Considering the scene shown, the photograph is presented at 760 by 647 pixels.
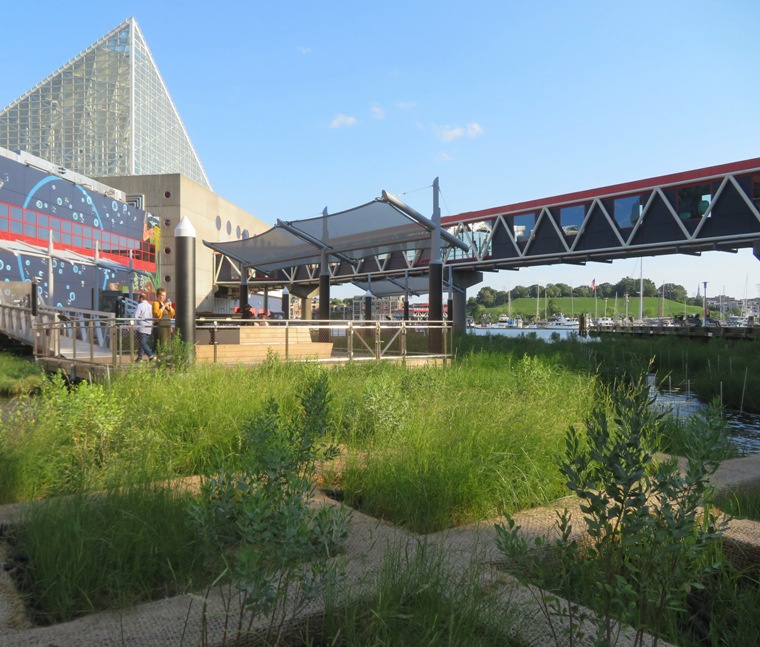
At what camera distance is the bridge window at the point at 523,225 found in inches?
1314

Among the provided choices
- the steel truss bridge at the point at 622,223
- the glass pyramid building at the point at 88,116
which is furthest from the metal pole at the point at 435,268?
the glass pyramid building at the point at 88,116

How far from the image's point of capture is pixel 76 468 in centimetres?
413

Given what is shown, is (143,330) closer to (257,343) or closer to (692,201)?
(257,343)

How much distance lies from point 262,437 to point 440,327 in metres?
12.2

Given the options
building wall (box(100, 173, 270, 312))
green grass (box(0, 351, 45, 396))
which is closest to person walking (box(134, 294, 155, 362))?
green grass (box(0, 351, 45, 396))

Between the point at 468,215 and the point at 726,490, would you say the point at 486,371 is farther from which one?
the point at 468,215

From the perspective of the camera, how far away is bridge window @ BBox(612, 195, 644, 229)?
28.6m

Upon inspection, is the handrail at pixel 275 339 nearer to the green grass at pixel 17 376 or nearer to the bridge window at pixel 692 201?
the green grass at pixel 17 376

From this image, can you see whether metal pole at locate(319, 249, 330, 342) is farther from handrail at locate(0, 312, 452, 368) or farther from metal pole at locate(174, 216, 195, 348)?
metal pole at locate(174, 216, 195, 348)

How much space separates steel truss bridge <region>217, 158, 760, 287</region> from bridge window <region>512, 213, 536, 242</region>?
0.19 feet

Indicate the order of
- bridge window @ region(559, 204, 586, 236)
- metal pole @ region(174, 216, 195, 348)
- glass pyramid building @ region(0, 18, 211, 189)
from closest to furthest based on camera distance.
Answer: metal pole @ region(174, 216, 195, 348)
bridge window @ region(559, 204, 586, 236)
glass pyramid building @ region(0, 18, 211, 189)

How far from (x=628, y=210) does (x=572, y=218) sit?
322cm

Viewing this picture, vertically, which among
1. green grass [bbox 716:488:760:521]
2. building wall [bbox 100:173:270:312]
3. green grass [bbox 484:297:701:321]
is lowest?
green grass [bbox 716:488:760:521]

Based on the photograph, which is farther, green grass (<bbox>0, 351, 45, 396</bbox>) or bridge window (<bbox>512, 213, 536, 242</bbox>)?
bridge window (<bbox>512, 213, 536, 242</bbox>)
